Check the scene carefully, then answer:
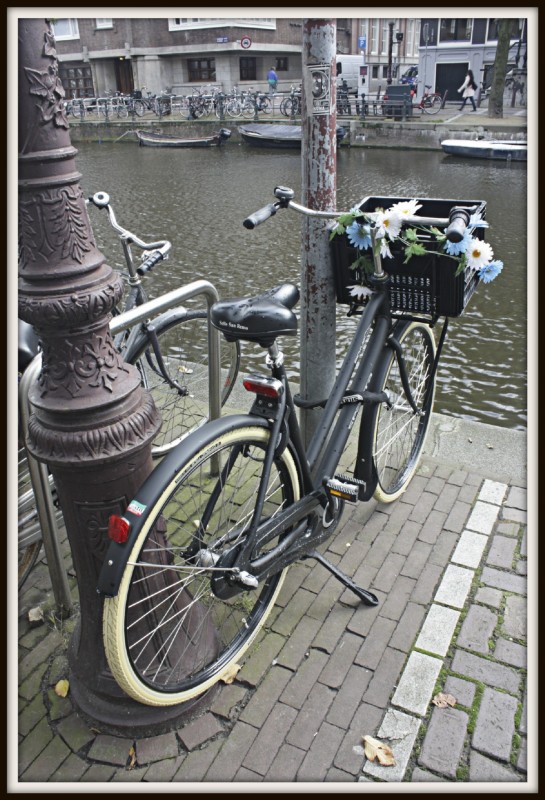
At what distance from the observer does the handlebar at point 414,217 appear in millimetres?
2555

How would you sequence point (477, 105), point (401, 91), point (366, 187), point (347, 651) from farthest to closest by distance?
1. point (477, 105)
2. point (401, 91)
3. point (366, 187)
4. point (347, 651)

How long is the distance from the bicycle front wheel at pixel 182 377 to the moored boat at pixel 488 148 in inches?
566

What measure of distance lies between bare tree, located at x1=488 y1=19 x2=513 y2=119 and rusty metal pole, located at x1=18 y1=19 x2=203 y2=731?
22.5 m

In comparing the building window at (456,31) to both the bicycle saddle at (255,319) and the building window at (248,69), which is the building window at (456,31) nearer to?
the building window at (248,69)

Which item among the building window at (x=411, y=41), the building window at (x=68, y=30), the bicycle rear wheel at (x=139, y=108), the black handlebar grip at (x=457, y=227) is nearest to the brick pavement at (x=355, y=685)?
the black handlebar grip at (x=457, y=227)

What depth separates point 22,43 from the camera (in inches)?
68.4

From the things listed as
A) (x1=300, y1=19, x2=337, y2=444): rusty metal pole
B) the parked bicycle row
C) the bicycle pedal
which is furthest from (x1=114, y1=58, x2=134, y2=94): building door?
the bicycle pedal

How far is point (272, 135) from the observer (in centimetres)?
2200

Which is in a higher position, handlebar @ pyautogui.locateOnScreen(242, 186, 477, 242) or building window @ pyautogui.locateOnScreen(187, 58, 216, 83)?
building window @ pyautogui.locateOnScreen(187, 58, 216, 83)

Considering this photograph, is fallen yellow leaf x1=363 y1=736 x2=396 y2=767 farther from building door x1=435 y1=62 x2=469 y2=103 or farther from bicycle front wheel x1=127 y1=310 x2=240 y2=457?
building door x1=435 y1=62 x2=469 y2=103

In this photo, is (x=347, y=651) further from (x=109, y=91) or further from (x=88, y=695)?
(x=109, y=91)

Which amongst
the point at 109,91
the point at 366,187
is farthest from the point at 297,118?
the point at 109,91

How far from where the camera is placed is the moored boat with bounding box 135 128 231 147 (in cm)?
2328
